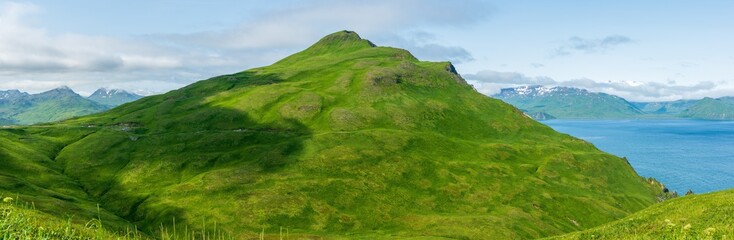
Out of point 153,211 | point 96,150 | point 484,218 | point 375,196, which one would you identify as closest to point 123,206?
point 153,211

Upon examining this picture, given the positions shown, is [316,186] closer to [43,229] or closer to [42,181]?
[42,181]

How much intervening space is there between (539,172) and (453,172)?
4004 centimetres

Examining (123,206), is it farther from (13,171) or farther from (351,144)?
(351,144)

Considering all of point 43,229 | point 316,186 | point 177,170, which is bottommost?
point 316,186

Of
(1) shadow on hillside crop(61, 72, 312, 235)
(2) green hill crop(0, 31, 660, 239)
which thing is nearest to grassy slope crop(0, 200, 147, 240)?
(2) green hill crop(0, 31, 660, 239)

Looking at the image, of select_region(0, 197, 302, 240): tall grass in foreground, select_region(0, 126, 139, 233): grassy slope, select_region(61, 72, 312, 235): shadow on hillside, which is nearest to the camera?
select_region(0, 197, 302, 240): tall grass in foreground

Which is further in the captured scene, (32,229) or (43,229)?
(32,229)

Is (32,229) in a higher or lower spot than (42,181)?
higher

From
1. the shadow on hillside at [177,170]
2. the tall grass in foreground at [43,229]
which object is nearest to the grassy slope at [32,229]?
the tall grass in foreground at [43,229]

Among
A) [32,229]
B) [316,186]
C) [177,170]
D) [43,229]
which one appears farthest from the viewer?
[177,170]

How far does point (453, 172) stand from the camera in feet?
574

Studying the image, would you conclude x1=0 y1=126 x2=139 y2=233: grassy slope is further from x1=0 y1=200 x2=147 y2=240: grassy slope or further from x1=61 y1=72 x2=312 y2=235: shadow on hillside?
x1=0 y1=200 x2=147 y2=240: grassy slope

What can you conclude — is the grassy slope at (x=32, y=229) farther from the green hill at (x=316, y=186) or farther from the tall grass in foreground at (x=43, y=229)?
the green hill at (x=316, y=186)

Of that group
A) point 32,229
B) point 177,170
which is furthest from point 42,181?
point 32,229
